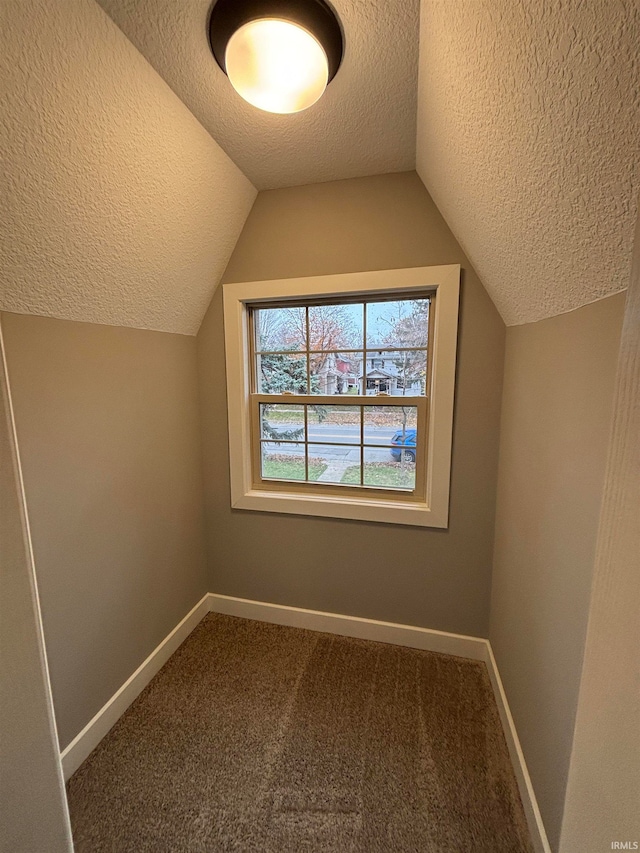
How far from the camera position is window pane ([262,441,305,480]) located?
1951 millimetres

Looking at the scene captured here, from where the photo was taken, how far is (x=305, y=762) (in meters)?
1.27

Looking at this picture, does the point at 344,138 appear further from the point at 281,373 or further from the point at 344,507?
the point at 344,507

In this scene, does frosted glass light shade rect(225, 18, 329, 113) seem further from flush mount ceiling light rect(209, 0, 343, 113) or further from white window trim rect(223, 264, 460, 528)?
white window trim rect(223, 264, 460, 528)

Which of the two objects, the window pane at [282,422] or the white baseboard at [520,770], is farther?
the window pane at [282,422]

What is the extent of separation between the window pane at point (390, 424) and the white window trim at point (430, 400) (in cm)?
10

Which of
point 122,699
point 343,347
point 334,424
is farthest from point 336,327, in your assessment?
point 122,699

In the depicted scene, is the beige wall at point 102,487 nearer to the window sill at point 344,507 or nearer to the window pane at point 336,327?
the window sill at point 344,507

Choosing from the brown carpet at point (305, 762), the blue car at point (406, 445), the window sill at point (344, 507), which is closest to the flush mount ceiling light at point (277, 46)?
the blue car at point (406, 445)

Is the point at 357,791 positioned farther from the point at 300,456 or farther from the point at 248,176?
the point at 248,176

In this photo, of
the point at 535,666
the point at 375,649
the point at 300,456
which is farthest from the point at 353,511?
the point at 535,666

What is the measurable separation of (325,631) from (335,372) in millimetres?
1468

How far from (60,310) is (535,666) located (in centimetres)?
200

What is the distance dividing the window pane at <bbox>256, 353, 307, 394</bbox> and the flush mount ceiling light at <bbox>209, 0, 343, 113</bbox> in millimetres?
1066

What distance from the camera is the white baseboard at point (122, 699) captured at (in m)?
1.25
